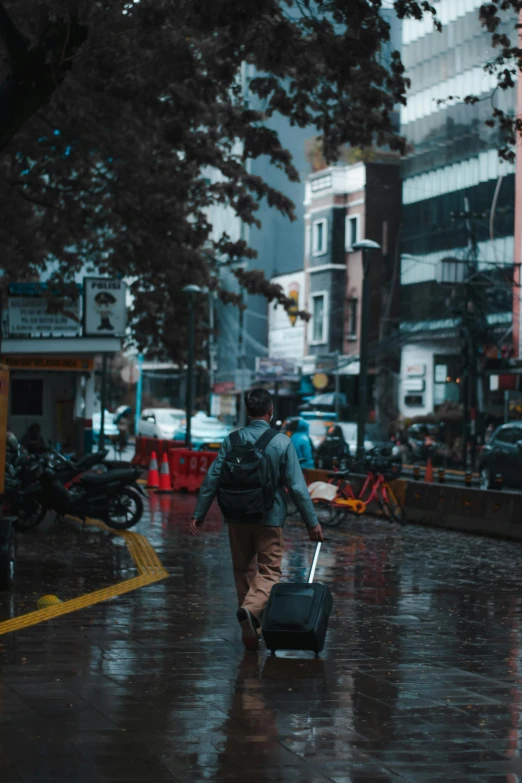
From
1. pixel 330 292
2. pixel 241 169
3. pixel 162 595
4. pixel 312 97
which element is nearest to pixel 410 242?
pixel 330 292

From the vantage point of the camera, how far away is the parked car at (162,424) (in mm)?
49812

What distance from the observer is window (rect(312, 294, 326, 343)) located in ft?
195

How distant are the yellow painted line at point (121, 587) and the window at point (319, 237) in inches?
1662

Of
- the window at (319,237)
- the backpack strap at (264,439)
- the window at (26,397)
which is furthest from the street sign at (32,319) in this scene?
the backpack strap at (264,439)

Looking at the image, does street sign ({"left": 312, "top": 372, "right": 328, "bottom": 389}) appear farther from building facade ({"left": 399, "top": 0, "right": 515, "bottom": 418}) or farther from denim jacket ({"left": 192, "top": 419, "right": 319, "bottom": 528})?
denim jacket ({"left": 192, "top": 419, "right": 319, "bottom": 528})

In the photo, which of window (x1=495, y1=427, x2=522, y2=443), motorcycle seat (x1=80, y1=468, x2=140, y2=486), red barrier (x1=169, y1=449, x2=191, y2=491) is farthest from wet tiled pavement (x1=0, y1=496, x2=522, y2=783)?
window (x1=495, y1=427, x2=522, y2=443)

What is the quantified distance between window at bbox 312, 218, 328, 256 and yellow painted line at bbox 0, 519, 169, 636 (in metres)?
42.2

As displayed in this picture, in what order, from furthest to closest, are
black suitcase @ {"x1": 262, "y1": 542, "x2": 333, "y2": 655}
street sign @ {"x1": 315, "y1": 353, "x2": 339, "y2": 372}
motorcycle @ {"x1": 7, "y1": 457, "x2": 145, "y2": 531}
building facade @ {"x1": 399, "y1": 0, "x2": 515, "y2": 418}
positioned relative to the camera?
street sign @ {"x1": 315, "y1": 353, "x2": 339, "y2": 372} → building facade @ {"x1": 399, "y1": 0, "x2": 515, "y2": 418} → motorcycle @ {"x1": 7, "y1": 457, "x2": 145, "y2": 531} → black suitcase @ {"x1": 262, "y1": 542, "x2": 333, "y2": 655}

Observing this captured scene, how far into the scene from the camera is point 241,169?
24.2 m

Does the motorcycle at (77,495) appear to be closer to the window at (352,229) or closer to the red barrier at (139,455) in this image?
the red barrier at (139,455)

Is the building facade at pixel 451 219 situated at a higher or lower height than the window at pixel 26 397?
higher

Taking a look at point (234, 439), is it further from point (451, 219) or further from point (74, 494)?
point (451, 219)

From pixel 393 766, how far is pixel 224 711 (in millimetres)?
1347

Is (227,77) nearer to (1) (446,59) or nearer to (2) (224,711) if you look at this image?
(2) (224,711)
